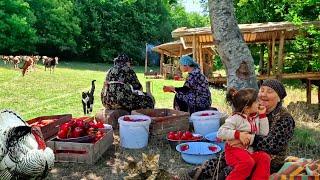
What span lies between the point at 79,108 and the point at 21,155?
863 cm

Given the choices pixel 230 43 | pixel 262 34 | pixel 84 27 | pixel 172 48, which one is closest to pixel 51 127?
pixel 230 43

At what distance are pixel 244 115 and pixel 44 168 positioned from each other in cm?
246

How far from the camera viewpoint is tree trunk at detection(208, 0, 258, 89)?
8789 mm

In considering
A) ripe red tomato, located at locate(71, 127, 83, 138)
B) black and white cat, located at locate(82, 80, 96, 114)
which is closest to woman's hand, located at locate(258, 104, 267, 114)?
Result: ripe red tomato, located at locate(71, 127, 83, 138)

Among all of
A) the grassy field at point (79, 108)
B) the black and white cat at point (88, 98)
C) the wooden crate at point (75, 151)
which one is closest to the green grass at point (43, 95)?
the grassy field at point (79, 108)

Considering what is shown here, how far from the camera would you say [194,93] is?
916 centimetres

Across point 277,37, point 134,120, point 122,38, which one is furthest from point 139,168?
point 122,38

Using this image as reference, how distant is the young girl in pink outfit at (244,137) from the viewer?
4551 mm

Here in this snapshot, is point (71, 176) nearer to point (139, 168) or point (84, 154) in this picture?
point (84, 154)

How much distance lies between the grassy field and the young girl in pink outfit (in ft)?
6.62

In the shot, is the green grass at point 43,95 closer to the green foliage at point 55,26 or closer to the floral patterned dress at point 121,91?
the floral patterned dress at point 121,91

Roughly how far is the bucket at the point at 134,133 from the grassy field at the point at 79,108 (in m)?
0.14

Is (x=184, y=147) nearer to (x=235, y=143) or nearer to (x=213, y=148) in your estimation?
(x=213, y=148)

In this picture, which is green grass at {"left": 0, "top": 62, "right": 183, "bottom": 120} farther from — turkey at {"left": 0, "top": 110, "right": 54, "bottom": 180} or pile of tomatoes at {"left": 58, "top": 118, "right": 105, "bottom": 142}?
turkey at {"left": 0, "top": 110, "right": 54, "bottom": 180}
